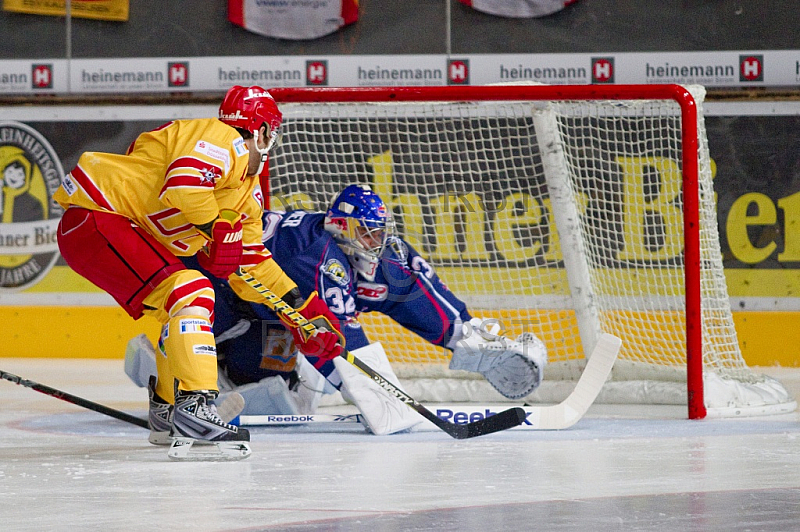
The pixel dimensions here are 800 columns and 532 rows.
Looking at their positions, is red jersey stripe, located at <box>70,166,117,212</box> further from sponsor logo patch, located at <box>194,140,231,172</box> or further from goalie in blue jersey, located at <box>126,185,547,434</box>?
goalie in blue jersey, located at <box>126,185,547,434</box>

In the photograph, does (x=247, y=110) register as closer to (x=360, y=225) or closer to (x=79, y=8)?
(x=360, y=225)

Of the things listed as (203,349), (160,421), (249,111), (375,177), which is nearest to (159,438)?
(160,421)

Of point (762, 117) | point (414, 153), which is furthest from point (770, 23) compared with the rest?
point (414, 153)

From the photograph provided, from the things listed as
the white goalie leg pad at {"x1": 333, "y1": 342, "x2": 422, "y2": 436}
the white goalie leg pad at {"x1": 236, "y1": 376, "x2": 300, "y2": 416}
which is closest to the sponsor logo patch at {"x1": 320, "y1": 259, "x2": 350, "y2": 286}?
the white goalie leg pad at {"x1": 333, "y1": 342, "x2": 422, "y2": 436}

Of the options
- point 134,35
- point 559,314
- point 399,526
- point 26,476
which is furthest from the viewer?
point 134,35

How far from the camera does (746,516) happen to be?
229cm

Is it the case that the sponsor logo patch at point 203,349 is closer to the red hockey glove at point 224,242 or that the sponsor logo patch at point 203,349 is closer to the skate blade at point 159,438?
the red hockey glove at point 224,242

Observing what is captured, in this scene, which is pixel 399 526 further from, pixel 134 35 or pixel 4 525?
pixel 134 35

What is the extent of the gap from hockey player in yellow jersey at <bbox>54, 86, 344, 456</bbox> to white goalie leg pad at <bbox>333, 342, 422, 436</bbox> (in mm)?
520

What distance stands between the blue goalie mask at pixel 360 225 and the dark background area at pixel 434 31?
2.12 m

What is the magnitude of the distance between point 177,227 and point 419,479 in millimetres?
1033

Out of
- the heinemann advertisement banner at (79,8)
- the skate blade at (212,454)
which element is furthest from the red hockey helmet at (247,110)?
the heinemann advertisement banner at (79,8)

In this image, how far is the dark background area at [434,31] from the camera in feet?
18.2

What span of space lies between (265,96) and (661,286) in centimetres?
237
